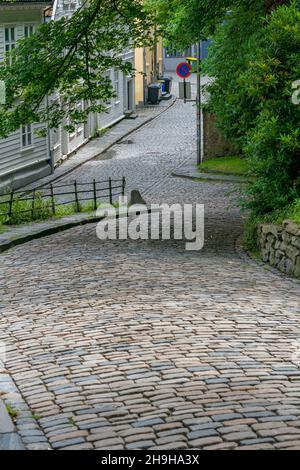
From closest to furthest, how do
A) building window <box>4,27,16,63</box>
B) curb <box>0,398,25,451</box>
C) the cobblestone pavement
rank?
curb <box>0,398,25,451</box>
the cobblestone pavement
building window <box>4,27,16,63</box>

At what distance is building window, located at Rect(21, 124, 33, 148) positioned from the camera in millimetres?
33562

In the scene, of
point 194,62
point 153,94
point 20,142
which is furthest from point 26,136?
point 153,94

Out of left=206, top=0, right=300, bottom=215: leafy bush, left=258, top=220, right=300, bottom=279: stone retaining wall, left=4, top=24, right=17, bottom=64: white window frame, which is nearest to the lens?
Result: left=258, top=220, right=300, bottom=279: stone retaining wall

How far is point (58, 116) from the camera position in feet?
73.9

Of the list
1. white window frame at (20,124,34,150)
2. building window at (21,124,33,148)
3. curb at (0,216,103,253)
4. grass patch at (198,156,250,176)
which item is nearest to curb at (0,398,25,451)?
curb at (0,216,103,253)

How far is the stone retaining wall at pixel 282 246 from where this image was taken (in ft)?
53.7

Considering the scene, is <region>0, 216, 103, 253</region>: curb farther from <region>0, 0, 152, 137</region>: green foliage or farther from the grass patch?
the grass patch

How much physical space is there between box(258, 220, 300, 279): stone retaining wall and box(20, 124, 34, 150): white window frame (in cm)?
1622

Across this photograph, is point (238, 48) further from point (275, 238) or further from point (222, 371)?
point (222, 371)

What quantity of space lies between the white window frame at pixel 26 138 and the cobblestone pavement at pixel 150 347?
1459cm

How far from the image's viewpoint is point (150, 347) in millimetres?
10828

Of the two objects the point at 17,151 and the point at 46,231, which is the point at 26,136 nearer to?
the point at 17,151

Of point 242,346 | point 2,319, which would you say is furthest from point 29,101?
point 242,346

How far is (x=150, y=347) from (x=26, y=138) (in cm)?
2370
